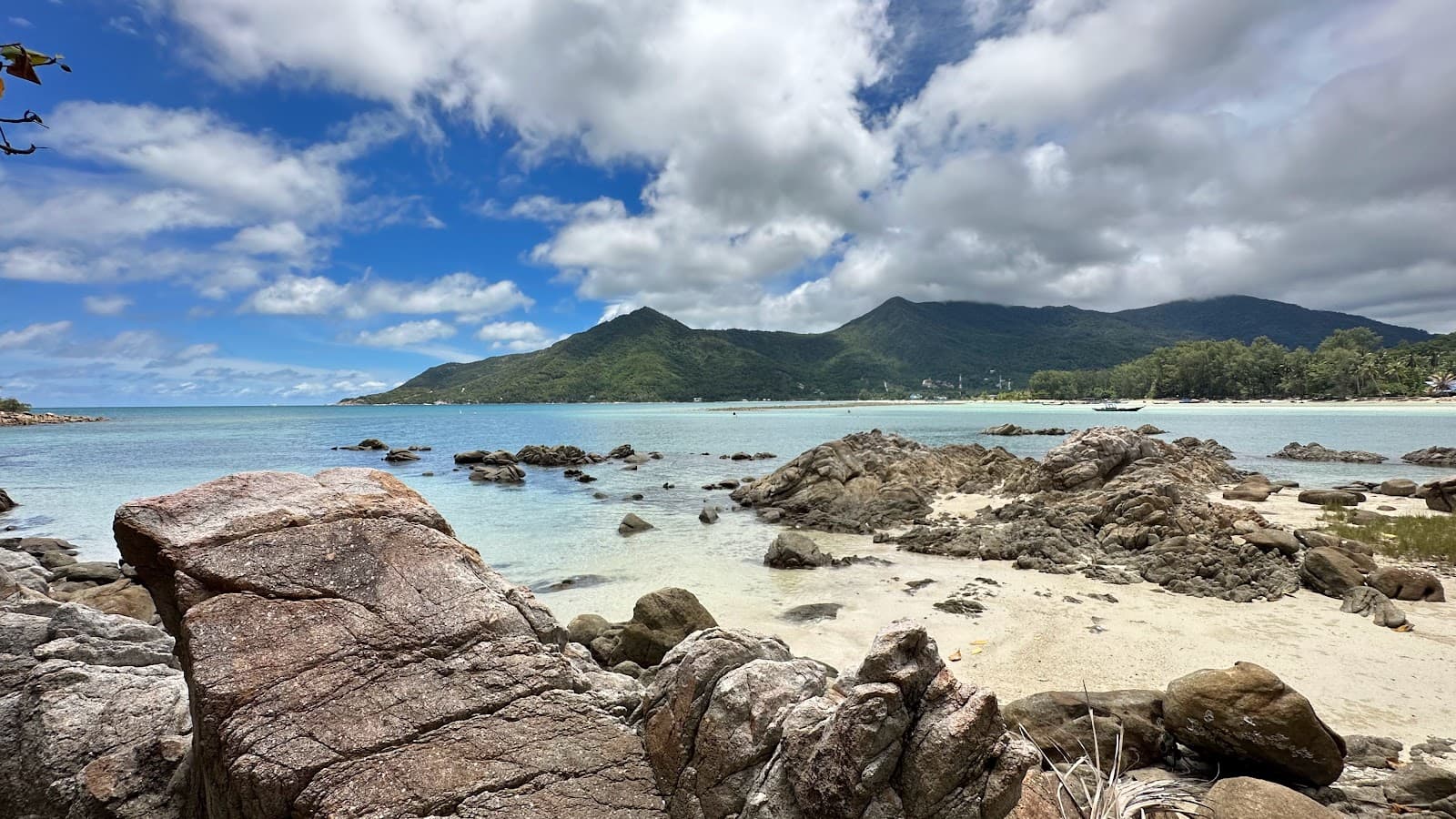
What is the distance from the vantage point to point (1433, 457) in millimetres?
43875

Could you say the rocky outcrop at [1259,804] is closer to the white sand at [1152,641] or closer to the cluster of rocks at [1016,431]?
the white sand at [1152,641]

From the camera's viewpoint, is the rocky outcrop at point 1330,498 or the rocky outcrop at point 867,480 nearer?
the rocky outcrop at point 1330,498

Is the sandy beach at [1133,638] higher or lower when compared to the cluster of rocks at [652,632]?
lower

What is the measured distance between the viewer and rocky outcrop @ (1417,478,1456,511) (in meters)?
23.2

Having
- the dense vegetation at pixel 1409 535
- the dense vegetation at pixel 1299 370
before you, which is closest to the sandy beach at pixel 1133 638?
the dense vegetation at pixel 1409 535

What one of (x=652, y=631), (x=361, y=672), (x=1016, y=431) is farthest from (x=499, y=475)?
(x=1016, y=431)

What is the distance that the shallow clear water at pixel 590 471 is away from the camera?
20.7 metres

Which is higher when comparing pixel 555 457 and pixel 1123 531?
pixel 555 457

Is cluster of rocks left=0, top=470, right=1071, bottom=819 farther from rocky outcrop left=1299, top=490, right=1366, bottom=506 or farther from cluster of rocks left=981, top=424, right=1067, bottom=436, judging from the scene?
cluster of rocks left=981, top=424, right=1067, bottom=436

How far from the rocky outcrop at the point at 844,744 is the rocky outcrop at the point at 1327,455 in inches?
2324

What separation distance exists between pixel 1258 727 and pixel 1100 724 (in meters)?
1.46

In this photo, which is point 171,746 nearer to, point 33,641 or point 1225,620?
point 33,641

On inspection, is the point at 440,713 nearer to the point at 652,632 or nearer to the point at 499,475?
the point at 652,632

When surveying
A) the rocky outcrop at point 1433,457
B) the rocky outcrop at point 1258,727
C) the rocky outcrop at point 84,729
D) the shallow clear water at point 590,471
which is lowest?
the rocky outcrop at point 1433,457
